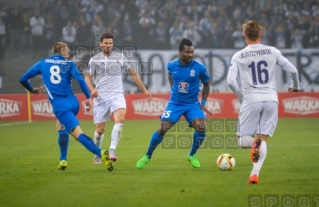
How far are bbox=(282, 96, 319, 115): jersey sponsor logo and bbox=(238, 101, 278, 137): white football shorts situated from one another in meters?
16.8

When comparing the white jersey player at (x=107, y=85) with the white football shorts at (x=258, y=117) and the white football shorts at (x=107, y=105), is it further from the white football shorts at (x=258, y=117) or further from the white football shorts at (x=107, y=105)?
the white football shorts at (x=258, y=117)

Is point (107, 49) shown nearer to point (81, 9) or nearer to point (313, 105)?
point (313, 105)

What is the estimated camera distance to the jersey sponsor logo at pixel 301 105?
82.1ft

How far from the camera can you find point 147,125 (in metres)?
22.3

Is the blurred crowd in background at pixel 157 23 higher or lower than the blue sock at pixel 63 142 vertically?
higher

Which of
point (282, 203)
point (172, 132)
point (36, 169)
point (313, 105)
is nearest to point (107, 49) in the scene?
point (36, 169)

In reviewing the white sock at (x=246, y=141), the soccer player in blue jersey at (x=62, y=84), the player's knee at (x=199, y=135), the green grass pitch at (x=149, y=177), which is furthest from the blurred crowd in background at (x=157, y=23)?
the white sock at (x=246, y=141)

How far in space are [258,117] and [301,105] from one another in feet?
55.7

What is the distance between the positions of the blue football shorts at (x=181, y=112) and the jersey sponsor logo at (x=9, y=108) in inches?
588

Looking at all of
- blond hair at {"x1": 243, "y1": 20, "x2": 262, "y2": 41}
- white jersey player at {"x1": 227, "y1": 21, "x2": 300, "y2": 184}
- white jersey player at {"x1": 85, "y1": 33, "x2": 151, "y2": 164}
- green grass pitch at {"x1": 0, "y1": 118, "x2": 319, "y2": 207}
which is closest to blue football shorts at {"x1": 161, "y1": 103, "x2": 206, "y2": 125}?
green grass pitch at {"x1": 0, "y1": 118, "x2": 319, "y2": 207}

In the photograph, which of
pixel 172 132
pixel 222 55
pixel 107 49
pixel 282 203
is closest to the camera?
pixel 282 203

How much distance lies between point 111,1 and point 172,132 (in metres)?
11.7

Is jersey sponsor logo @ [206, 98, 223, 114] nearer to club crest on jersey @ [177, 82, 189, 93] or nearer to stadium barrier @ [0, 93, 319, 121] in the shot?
stadium barrier @ [0, 93, 319, 121]

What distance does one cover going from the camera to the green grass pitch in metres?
7.76
